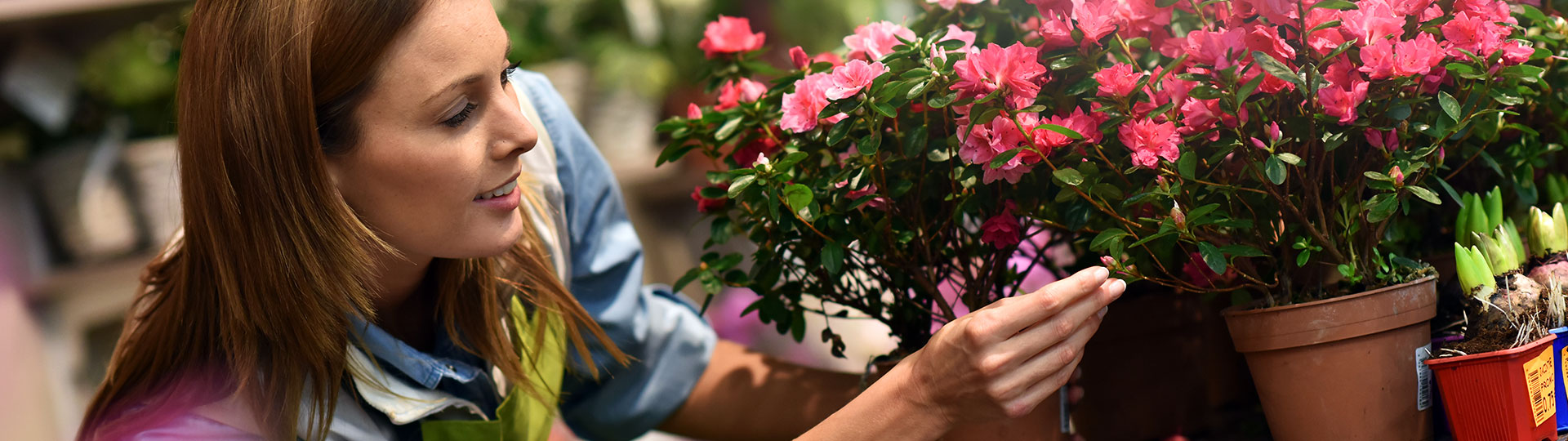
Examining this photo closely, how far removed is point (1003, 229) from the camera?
31.9 inches

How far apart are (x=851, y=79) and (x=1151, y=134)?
203 millimetres

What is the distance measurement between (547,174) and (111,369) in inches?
16.8

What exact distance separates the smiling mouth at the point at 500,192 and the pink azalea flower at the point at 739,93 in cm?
18

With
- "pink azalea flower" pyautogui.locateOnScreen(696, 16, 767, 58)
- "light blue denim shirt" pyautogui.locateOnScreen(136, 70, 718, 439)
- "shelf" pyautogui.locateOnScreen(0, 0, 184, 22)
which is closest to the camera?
"pink azalea flower" pyautogui.locateOnScreen(696, 16, 767, 58)

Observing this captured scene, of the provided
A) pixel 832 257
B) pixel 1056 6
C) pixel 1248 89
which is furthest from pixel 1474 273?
pixel 832 257

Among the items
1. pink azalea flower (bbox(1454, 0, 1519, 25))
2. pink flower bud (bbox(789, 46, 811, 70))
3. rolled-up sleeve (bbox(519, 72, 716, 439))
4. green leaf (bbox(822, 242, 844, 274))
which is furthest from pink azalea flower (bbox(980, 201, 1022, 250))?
rolled-up sleeve (bbox(519, 72, 716, 439))

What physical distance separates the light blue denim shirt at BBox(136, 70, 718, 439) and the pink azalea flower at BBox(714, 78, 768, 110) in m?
0.24

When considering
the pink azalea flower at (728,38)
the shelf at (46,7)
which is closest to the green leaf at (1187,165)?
the pink azalea flower at (728,38)

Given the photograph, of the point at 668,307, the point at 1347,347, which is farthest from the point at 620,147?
the point at 1347,347

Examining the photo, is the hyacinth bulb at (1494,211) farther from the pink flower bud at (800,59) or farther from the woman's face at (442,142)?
the woman's face at (442,142)

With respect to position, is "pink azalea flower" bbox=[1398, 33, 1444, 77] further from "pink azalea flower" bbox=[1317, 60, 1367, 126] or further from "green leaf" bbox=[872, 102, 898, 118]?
"green leaf" bbox=[872, 102, 898, 118]

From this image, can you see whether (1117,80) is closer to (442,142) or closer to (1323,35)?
(1323,35)

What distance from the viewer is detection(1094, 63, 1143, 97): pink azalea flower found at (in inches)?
27.8

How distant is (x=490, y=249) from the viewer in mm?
895
